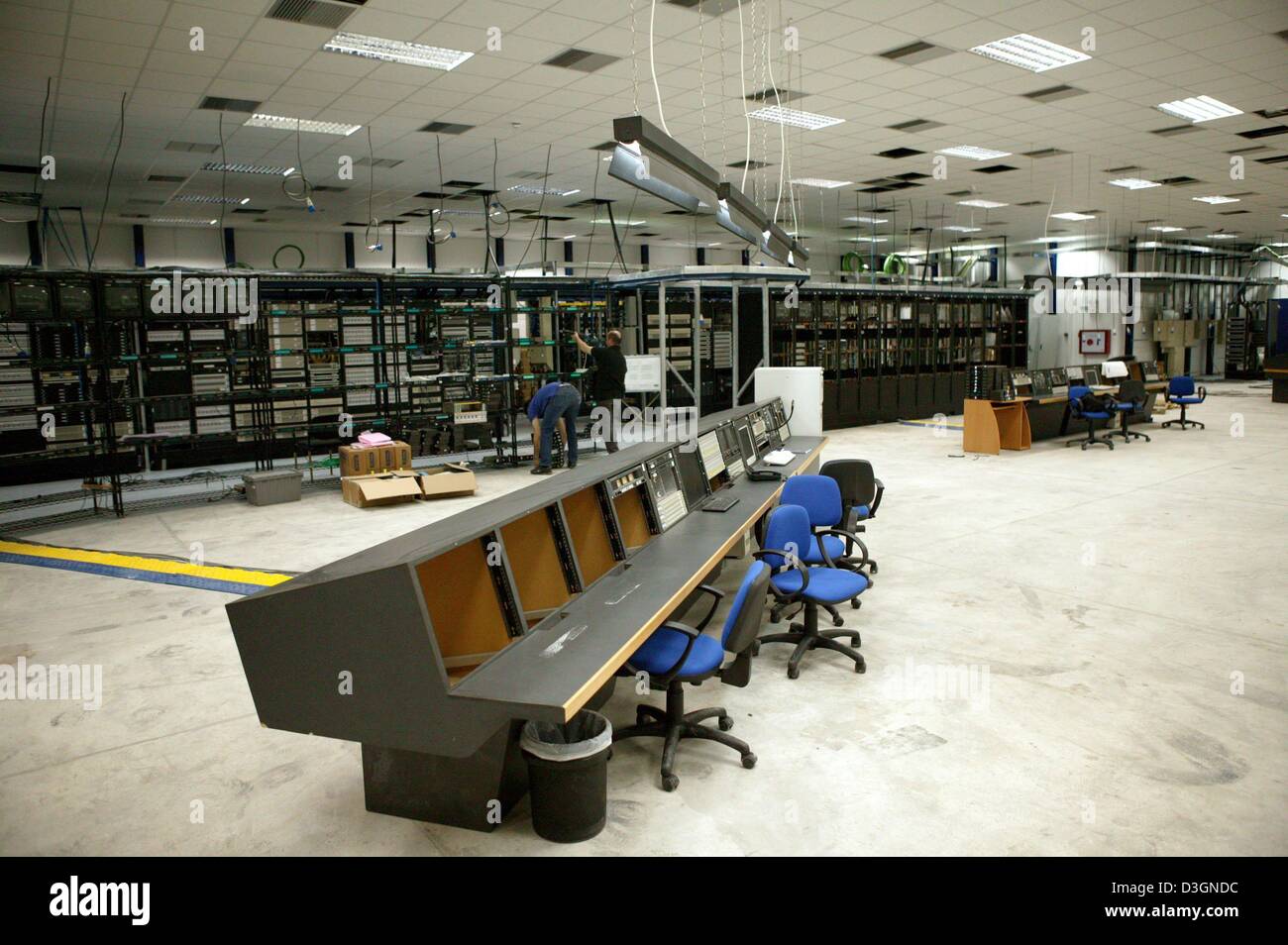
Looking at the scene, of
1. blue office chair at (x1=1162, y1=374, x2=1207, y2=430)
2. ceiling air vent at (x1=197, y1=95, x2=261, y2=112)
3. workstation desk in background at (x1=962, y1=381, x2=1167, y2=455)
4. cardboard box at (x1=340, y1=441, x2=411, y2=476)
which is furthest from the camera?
blue office chair at (x1=1162, y1=374, x2=1207, y2=430)

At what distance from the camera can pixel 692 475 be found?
5.32 meters

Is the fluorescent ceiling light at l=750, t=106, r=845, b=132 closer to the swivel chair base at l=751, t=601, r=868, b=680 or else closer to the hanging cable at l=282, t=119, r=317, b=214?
the hanging cable at l=282, t=119, r=317, b=214

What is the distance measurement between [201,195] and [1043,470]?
12.6 m

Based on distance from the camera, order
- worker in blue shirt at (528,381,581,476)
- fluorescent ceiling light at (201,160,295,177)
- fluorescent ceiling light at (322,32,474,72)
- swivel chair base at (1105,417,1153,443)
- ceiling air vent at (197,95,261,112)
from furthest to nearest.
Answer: swivel chair base at (1105,417,1153,443) < fluorescent ceiling light at (201,160,295,177) < worker in blue shirt at (528,381,581,476) < ceiling air vent at (197,95,261,112) < fluorescent ceiling light at (322,32,474,72)

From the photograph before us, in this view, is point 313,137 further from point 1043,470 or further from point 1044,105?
point 1043,470

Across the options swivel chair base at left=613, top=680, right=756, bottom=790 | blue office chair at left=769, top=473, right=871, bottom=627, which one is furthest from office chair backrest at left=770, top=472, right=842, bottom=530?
swivel chair base at left=613, top=680, right=756, bottom=790

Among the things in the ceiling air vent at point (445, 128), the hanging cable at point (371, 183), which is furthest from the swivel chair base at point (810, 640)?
the hanging cable at point (371, 183)

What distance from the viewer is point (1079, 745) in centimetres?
347

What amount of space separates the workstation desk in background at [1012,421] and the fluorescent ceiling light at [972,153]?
3.34 metres

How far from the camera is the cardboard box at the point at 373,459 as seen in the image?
938 centimetres

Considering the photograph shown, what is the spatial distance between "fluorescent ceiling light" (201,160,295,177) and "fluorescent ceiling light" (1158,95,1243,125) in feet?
35.2

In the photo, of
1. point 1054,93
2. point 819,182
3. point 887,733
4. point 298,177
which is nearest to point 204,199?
point 298,177

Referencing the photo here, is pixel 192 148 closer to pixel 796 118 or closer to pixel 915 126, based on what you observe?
pixel 796 118

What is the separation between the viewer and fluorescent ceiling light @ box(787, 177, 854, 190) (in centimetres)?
1277
